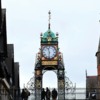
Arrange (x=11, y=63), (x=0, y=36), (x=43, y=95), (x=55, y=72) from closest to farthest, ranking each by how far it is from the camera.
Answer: (x=43, y=95) → (x=0, y=36) → (x=11, y=63) → (x=55, y=72)

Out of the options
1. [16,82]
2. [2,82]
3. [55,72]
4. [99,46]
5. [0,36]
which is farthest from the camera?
[99,46]

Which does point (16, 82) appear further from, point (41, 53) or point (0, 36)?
point (0, 36)

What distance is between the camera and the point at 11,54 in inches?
2510

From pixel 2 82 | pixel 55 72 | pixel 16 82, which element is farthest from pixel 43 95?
pixel 55 72

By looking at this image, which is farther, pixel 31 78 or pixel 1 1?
pixel 31 78

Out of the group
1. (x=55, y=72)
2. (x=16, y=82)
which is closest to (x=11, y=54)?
(x=16, y=82)

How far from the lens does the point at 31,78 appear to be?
72938mm

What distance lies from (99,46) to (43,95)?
110157 millimetres

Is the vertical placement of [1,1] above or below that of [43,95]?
above

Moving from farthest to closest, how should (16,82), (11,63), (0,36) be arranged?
1. (16,82)
2. (11,63)
3. (0,36)

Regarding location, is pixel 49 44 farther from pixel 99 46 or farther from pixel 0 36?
pixel 99 46

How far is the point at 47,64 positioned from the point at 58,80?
2.25 metres

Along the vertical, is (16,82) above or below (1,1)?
below

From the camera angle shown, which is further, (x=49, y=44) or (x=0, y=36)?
(x=49, y=44)
